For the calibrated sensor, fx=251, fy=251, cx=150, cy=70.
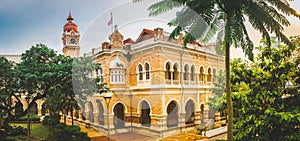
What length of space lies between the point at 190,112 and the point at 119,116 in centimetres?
116

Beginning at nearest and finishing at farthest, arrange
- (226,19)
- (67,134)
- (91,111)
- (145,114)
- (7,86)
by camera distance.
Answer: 1. (226,19)
2. (145,114)
3. (91,111)
4. (7,86)
5. (67,134)

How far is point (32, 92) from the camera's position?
13.5ft

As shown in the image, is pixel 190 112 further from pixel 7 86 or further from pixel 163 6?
pixel 7 86

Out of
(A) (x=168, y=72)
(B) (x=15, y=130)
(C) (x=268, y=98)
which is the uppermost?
(A) (x=168, y=72)

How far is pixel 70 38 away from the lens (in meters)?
3.96

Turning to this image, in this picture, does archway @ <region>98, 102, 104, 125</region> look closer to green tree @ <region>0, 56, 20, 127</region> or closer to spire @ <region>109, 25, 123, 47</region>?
spire @ <region>109, 25, 123, 47</region>

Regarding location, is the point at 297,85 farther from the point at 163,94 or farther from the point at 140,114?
the point at 140,114

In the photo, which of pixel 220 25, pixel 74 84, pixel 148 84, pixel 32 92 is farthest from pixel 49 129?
pixel 220 25

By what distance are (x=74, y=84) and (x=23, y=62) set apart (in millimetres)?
912

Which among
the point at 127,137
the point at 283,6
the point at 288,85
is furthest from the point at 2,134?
the point at 288,85

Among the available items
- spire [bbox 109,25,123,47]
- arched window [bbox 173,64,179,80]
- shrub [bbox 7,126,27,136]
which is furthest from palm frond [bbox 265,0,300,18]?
shrub [bbox 7,126,27,136]

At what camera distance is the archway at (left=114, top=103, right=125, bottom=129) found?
3439 mm

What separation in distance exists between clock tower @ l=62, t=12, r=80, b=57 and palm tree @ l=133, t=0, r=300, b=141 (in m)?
1.42

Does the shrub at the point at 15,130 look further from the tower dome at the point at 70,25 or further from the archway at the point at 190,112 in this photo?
the archway at the point at 190,112
